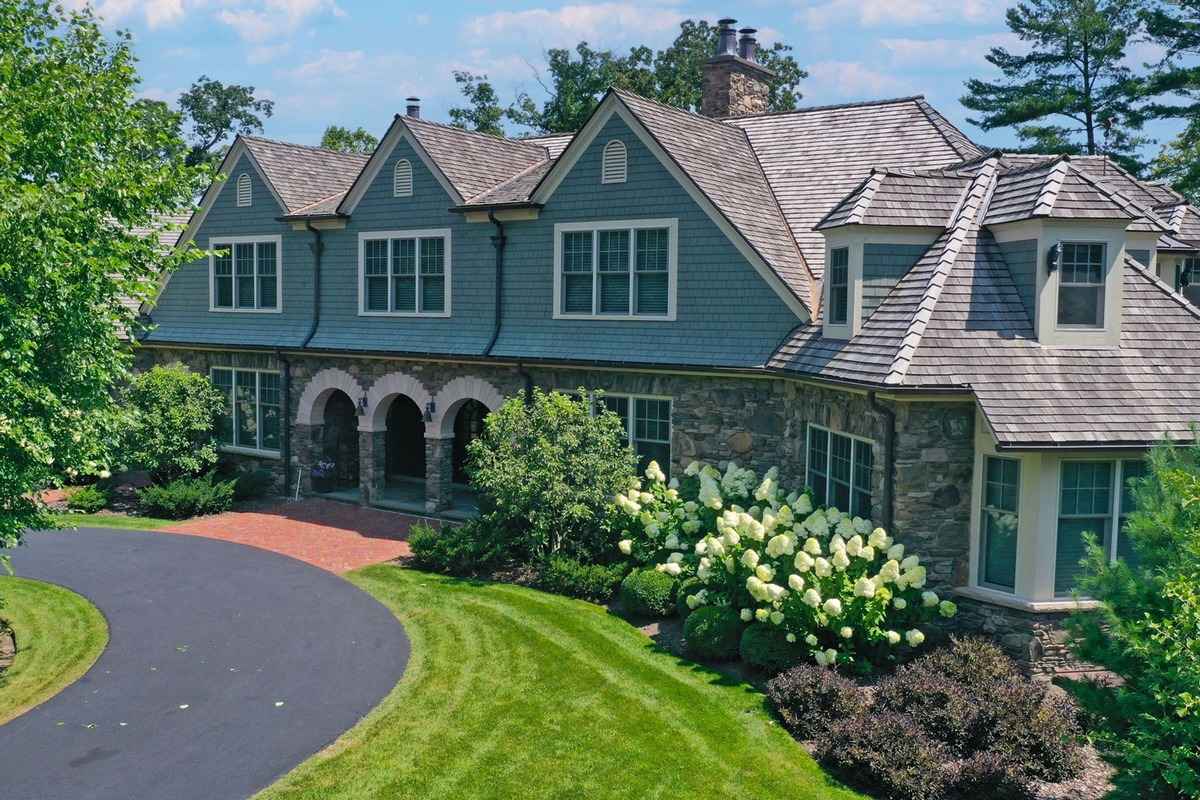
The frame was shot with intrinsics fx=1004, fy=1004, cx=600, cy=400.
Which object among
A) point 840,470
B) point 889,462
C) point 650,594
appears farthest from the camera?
point 840,470

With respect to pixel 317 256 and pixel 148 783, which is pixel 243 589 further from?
pixel 317 256

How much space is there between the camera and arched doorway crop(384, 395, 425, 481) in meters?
26.7

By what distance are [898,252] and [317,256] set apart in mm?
14464

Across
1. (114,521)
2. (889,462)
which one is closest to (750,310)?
(889,462)

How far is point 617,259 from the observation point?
771 inches

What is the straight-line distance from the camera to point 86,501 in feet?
77.3

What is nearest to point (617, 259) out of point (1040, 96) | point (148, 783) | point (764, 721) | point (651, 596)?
point (651, 596)

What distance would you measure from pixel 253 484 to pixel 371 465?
3405 millimetres

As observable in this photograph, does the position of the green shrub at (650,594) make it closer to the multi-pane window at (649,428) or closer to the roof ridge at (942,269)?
the multi-pane window at (649,428)

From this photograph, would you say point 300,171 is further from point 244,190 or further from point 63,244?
point 63,244

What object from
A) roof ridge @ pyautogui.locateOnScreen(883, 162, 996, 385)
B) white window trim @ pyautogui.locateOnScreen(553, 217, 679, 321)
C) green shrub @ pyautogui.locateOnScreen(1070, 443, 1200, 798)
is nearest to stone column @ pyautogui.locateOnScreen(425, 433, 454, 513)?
white window trim @ pyautogui.locateOnScreen(553, 217, 679, 321)

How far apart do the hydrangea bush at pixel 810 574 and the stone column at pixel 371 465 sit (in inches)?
358

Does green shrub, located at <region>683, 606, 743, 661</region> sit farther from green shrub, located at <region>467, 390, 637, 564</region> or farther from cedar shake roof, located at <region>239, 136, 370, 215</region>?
cedar shake roof, located at <region>239, 136, 370, 215</region>

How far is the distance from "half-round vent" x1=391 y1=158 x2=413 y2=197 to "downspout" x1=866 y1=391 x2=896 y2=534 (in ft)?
42.3
